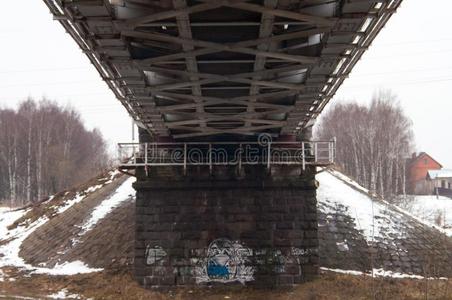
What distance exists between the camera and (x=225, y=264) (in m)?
18.3

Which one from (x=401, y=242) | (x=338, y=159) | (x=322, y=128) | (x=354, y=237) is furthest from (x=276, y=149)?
(x=322, y=128)

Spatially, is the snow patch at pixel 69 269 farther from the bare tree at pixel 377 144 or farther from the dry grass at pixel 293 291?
the bare tree at pixel 377 144

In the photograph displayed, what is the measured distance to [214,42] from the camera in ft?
32.8

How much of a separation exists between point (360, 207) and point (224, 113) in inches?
534

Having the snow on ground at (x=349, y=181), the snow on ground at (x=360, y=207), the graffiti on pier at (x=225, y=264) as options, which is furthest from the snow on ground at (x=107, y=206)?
the snow on ground at (x=349, y=181)

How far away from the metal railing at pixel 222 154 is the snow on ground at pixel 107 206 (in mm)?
8614

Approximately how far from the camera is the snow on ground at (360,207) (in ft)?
76.4

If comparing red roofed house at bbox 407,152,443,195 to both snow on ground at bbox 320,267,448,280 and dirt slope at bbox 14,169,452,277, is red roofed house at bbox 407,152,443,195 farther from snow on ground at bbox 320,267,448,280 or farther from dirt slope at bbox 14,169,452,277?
snow on ground at bbox 320,267,448,280

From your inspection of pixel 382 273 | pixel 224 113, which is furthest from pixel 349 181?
pixel 224 113

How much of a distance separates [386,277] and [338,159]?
46.7 m

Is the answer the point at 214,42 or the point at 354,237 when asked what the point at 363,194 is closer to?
the point at 354,237

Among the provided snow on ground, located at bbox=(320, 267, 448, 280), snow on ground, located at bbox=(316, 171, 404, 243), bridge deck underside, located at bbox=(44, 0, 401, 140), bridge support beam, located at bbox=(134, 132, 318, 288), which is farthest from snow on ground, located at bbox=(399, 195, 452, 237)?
bridge deck underside, located at bbox=(44, 0, 401, 140)

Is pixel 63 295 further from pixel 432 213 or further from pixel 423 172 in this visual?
pixel 423 172

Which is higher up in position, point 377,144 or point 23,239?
point 377,144
